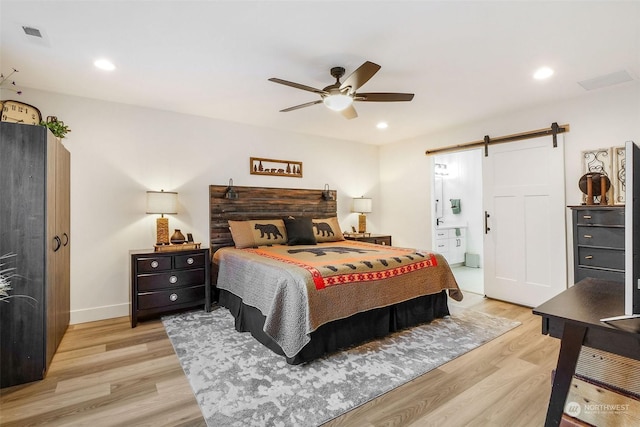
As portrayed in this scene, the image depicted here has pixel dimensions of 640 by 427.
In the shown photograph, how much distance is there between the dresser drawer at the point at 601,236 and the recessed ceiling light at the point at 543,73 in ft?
4.88

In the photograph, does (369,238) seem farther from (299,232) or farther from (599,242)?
(599,242)

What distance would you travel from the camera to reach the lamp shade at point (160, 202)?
138 inches

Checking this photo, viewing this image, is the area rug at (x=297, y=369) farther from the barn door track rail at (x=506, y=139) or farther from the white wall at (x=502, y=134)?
the barn door track rail at (x=506, y=139)

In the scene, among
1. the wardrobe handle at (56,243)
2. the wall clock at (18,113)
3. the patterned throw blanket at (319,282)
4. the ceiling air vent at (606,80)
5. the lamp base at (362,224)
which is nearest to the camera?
the patterned throw blanket at (319,282)

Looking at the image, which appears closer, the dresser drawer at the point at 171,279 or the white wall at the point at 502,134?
the white wall at the point at 502,134

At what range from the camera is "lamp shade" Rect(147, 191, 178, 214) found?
11.5 ft

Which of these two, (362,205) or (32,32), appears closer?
(32,32)

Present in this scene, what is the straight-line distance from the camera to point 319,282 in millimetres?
2410

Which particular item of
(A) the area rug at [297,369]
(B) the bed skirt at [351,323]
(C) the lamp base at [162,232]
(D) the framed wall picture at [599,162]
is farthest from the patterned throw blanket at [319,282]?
(D) the framed wall picture at [599,162]

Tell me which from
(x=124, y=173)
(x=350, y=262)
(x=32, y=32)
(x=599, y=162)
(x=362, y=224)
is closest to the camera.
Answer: (x=32, y=32)

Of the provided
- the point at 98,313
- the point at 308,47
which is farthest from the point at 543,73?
the point at 98,313

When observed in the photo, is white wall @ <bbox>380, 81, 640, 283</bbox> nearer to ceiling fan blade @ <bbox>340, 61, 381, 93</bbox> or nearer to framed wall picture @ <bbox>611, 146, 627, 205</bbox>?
framed wall picture @ <bbox>611, 146, 627, 205</bbox>

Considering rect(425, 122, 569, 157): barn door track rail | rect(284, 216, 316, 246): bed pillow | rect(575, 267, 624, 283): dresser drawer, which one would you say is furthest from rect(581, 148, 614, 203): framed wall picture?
rect(284, 216, 316, 246): bed pillow

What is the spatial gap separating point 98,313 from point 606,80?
5766 mm
